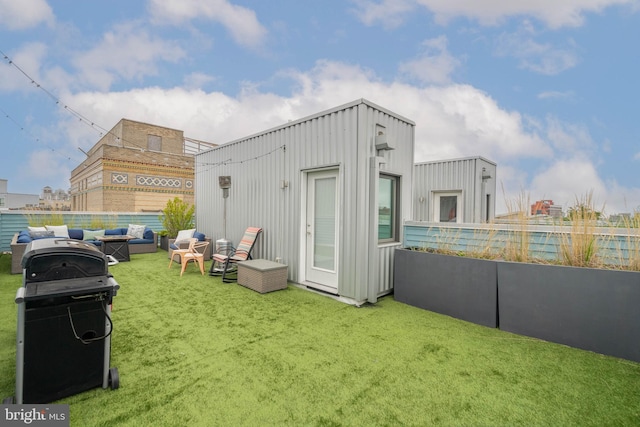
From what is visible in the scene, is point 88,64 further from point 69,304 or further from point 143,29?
point 69,304

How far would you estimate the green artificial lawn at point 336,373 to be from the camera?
1.92 metres

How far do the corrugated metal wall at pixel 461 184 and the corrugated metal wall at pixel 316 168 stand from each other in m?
3.95

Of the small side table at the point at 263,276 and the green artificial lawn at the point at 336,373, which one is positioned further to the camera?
the small side table at the point at 263,276

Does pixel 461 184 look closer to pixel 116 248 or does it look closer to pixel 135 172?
pixel 116 248

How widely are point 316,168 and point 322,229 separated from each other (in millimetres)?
1086

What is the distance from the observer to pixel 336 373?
2424mm

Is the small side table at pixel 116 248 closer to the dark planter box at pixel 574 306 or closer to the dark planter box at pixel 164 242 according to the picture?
the dark planter box at pixel 164 242

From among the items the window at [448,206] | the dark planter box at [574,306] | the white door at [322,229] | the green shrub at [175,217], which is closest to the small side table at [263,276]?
the white door at [322,229]

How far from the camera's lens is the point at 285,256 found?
5.59 metres

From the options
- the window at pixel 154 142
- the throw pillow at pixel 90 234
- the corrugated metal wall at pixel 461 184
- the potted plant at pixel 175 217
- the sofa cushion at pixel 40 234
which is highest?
the window at pixel 154 142

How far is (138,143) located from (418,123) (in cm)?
2359

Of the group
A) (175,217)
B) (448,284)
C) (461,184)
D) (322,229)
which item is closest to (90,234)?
(175,217)

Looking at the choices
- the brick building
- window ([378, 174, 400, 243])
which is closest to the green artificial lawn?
window ([378, 174, 400, 243])

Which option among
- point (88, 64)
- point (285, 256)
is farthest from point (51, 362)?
point (88, 64)
